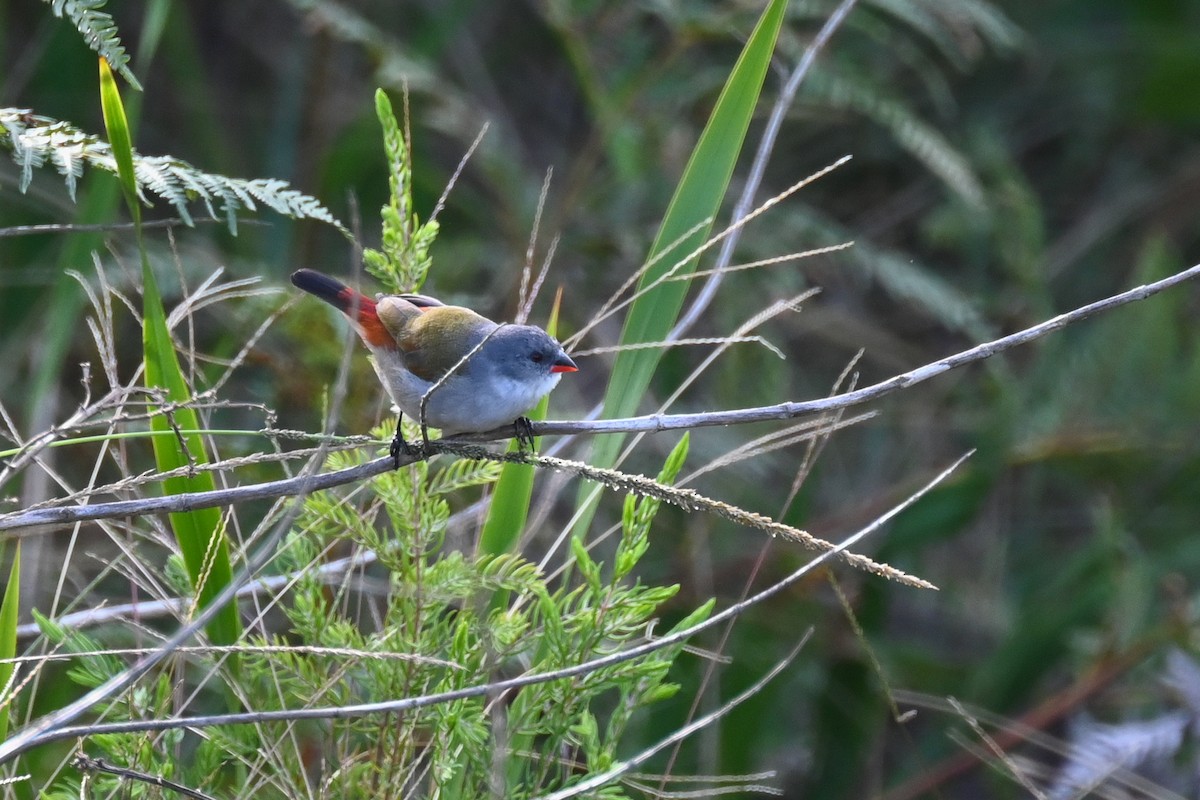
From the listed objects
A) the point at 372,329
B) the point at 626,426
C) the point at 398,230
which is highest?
the point at 398,230

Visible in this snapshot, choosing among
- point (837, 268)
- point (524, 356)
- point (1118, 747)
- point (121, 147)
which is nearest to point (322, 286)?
point (524, 356)

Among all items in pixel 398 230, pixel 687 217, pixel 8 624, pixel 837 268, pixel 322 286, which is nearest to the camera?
pixel 8 624

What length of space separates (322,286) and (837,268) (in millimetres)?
3821

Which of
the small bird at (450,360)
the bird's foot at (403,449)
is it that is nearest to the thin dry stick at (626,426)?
the bird's foot at (403,449)

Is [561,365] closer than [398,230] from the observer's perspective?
No

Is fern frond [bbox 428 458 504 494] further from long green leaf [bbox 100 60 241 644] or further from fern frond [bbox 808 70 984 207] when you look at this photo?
fern frond [bbox 808 70 984 207]

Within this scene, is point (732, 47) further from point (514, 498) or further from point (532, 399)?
point (514, 498)

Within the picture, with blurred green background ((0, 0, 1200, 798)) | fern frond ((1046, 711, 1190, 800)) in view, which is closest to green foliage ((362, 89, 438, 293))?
blurred green background ((0, 0, 1200, 798))

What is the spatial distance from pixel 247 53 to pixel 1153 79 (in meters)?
4.64

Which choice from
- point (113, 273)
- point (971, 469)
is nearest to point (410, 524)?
point (113, 273)

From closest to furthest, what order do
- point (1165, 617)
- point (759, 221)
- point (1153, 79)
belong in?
point (1165, 617) → point (759, 221) → point (1153, 79)

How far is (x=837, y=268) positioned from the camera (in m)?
6.03

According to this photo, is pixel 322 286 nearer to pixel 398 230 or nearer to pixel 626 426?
pixel 398 230

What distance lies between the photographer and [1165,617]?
398 centimetres
